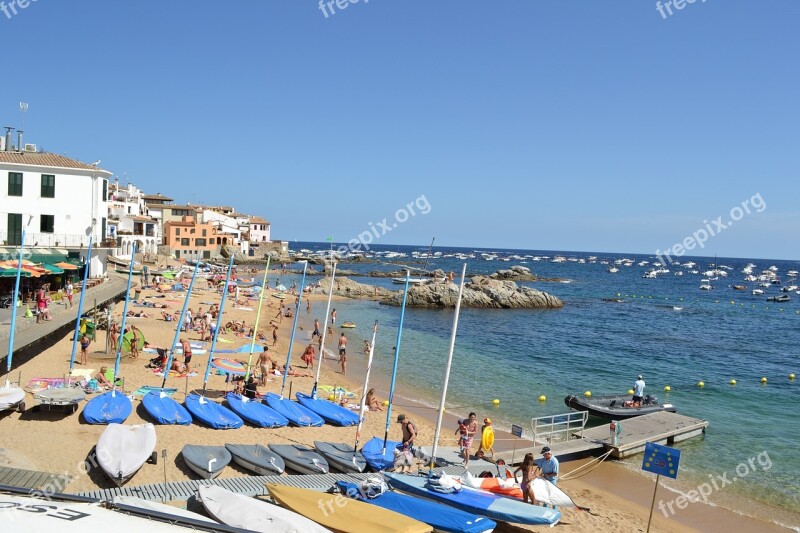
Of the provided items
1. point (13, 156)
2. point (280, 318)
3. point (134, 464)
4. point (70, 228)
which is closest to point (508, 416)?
point (134, 464)

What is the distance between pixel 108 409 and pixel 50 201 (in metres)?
25.8

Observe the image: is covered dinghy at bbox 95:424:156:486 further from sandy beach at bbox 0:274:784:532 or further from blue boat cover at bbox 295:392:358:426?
blue boat cover at bbox 295:392:358:426

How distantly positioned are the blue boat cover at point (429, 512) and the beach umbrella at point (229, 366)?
13743mm

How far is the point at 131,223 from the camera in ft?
246

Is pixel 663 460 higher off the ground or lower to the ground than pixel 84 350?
higher

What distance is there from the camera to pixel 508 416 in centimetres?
2492

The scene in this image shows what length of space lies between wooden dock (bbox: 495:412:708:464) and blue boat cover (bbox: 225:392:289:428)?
6938 mm

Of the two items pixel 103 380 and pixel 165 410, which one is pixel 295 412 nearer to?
pixel 165 410

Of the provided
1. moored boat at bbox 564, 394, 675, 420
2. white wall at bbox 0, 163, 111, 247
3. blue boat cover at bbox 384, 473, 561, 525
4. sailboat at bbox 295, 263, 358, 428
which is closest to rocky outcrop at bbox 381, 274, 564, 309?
white wall at bbox 0, 163, 111, 247

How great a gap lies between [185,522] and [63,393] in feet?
39.4

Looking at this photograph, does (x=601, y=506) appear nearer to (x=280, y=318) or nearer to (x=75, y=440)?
(x=75, y=440)

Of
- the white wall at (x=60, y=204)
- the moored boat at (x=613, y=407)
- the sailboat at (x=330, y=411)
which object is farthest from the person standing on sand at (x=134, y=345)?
the moored boat at (x=613, y=407)
